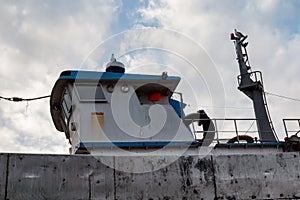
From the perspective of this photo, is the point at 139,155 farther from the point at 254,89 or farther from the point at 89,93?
the point at 254,89

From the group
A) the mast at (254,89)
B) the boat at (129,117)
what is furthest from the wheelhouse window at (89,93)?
the mast at (254,89)

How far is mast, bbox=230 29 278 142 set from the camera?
11.8 metres

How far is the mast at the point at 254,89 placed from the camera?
38.8 ft

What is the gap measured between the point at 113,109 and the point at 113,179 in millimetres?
2560

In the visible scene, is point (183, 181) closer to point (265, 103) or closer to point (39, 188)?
point (39, 188)

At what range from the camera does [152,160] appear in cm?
592

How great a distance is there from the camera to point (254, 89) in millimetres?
12570

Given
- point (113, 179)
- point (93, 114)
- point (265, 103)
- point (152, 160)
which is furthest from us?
point (265, 103)

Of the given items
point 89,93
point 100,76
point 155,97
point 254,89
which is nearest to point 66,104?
point 89,93

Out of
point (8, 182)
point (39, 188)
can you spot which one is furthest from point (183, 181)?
point (8, 182)

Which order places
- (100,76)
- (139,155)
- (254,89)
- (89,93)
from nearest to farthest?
(139,155), (89,93), (100,76), (254,89)

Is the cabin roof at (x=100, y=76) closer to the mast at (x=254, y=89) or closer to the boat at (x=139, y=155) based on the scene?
the boat at (x=139, y=155)

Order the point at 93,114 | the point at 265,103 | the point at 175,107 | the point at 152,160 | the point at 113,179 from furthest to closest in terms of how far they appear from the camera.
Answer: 1. the point at 265,103
2. the point at 175,107
3. the point at 93,114
4. the point at 152,160
5. the point at 113,179

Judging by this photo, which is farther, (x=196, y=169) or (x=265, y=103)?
(x=265, y=103)
